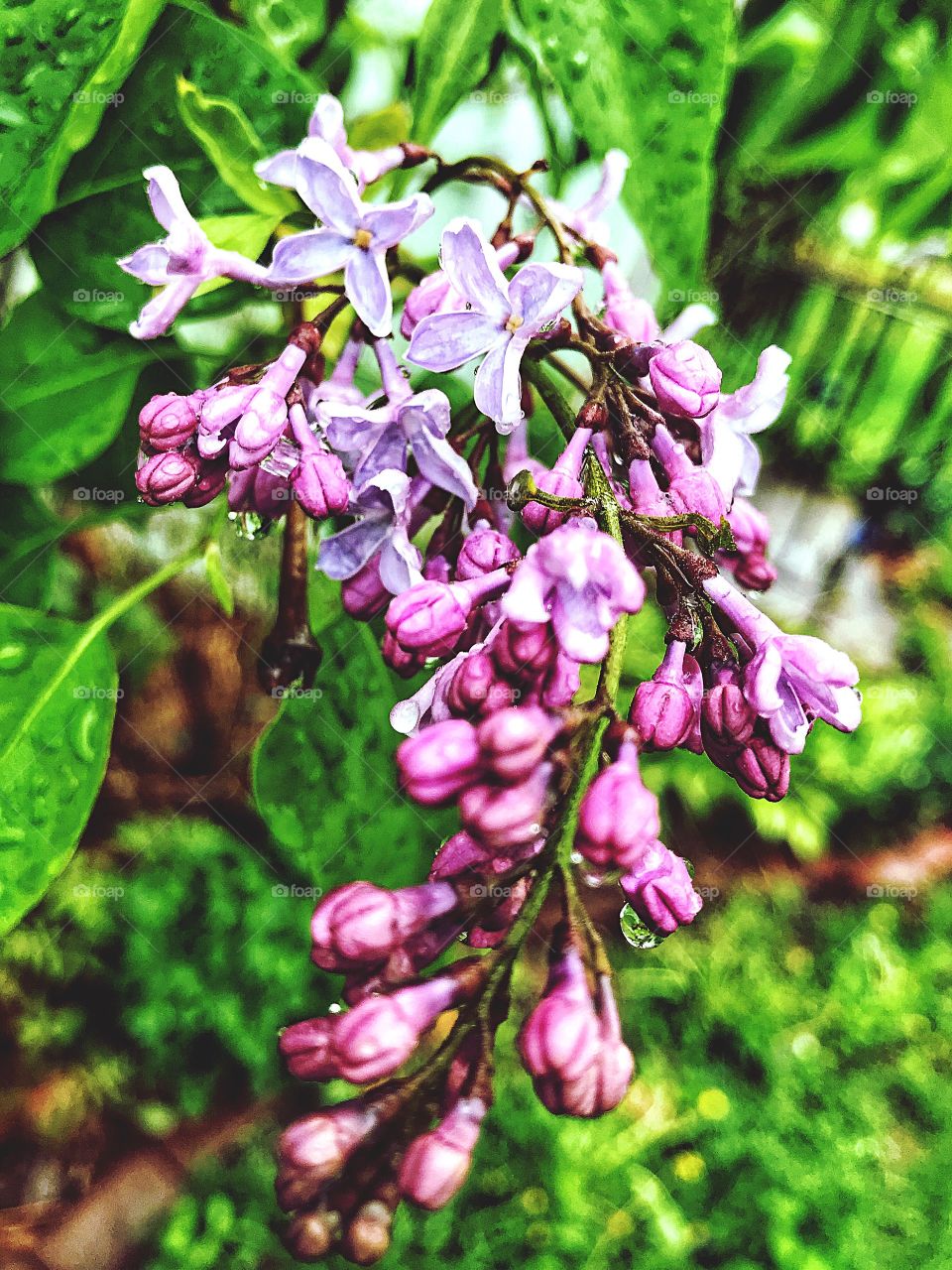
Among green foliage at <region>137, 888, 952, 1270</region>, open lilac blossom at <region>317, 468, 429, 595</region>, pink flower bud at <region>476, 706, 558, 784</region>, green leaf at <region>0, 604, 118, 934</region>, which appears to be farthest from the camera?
green foliage at <region>137, 888, 952, 1270</region>

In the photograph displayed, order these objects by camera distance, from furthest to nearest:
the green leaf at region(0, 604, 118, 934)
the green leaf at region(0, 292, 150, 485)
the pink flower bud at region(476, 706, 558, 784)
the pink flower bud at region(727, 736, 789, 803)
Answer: the green leaf at region(0, 292, 150, 485) → the green leaf at region(0, 604, 118, 934) → the pink flower bud at region(727, 736, 789, 803) → the pink flower bud at region(476, 706, 558, 784)

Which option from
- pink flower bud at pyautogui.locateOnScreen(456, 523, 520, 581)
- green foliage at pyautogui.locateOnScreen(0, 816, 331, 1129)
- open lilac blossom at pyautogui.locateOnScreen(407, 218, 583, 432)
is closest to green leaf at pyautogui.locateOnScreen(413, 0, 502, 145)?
open lilac blossom at pyautogui.locateOnScreen(407, 218, 583, 432)

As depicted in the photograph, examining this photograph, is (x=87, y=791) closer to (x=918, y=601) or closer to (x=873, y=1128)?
(x=873, y=1128)

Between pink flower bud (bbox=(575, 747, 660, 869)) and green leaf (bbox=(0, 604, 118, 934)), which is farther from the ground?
pink flower bud (bbox=(575, 747, 660, 869))

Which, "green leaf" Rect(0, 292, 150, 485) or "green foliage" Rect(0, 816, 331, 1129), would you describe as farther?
A: "green foliage" Rect(0, 816, 331, 1129)

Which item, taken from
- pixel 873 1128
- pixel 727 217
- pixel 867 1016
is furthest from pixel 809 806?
pixel 727 217

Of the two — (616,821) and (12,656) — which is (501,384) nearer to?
(616,821)

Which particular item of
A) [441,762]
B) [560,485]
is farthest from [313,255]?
[441,762]

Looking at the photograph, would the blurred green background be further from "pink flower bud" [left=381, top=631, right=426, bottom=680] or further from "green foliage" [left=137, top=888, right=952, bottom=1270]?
"pink flower bud" [left=381, top=631, right=426, bottom=680]
